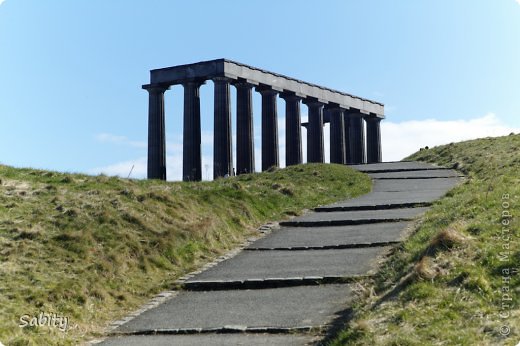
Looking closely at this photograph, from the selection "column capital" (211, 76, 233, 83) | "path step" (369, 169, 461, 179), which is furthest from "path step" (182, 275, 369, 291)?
"column capital" (211, 76, 233, 83)

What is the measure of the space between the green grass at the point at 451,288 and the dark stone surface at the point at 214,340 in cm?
107

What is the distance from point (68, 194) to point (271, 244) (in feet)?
20.9

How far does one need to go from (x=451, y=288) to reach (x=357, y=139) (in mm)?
52718

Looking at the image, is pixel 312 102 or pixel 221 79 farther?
pixel 312 102

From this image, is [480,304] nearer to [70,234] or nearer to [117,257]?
[117,257]

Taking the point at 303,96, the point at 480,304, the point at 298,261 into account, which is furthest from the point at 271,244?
the point at 303,96

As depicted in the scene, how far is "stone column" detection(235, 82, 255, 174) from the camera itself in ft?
156

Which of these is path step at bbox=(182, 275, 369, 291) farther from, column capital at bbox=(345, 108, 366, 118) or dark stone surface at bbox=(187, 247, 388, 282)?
column capital at bbox=(345, 108, 366, 118)

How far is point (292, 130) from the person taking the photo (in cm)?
5334

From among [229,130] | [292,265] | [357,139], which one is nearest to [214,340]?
[292,265]

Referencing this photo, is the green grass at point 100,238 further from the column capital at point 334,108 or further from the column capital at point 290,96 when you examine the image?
the column capital at point 334,108

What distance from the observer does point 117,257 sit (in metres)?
17.2

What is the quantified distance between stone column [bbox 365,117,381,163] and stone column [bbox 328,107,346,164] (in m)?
6.06

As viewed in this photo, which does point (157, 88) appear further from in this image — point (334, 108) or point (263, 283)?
point (263, 283)
